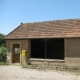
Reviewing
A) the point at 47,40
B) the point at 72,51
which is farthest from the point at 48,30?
the point at 72,51

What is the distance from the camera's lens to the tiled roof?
15550 mm

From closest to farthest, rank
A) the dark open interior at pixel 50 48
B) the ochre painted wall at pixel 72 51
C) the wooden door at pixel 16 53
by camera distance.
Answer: the ochre painted wall at pixel 72 51 → the wooden door at pixel 16 53 → the dark open interior at pixel 50 48

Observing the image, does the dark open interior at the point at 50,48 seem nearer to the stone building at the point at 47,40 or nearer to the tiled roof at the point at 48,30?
the stone building at the point at 47,40

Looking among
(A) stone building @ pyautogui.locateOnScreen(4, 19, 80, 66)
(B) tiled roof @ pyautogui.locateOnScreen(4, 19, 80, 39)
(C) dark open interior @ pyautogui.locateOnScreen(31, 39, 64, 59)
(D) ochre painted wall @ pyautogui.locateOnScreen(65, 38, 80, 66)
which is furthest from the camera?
(C) dark open interior @ pyautogui.locateOnScreen(31, 39, 64, 59)

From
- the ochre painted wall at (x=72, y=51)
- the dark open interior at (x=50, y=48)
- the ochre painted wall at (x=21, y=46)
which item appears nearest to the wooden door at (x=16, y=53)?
the ochre painted wall at (x=21, y=46)

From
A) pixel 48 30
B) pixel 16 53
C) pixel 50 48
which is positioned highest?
pixel 48 30

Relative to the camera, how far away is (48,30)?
55.6 ft

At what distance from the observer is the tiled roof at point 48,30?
15.6 metres

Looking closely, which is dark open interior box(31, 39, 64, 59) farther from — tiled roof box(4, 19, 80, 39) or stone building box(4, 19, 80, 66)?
tiled roof box(4, 19, 80, 39)

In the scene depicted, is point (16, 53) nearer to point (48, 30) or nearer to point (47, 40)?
point (47, 40)

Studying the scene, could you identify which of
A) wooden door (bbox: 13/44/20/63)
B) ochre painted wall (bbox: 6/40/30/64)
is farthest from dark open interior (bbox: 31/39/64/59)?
ochre painted wall (bbox: 6/40/30/64)

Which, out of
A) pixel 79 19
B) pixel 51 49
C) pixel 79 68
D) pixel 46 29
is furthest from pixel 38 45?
pixel 79 68

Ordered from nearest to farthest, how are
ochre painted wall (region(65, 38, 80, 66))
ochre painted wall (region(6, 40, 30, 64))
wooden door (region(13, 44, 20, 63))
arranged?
ochre painted wall (region(65, 38, 80, 66)), ochre painted wall (region(6, 40, 30, 64)), wooden door (region(13, 44, 20, 63))

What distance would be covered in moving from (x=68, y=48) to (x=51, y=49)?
515 centimetres
